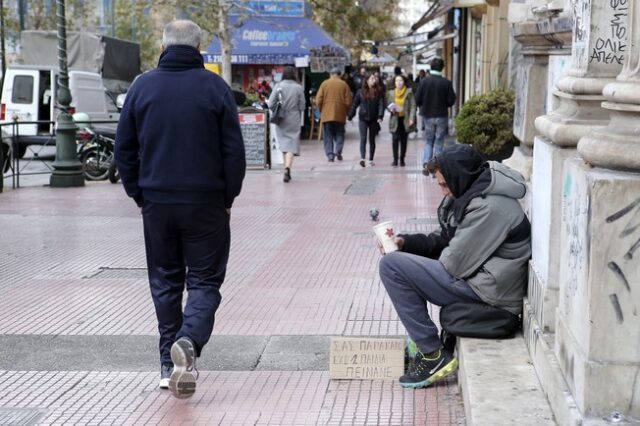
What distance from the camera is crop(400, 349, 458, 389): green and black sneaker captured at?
209 inches

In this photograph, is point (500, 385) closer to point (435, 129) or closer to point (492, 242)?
point (492, 242)

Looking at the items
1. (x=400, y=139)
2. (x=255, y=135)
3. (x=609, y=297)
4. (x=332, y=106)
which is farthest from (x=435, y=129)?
(x=609, y=297)

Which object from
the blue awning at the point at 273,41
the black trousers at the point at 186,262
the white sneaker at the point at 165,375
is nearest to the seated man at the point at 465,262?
the black trousers at the point at 186,262

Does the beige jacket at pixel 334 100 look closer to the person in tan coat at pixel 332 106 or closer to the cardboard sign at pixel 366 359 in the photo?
the person in tan coat at pixel 332 106

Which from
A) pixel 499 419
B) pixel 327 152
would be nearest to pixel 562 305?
pixel 499 419

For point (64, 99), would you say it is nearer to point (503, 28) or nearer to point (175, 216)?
point (503, 28)

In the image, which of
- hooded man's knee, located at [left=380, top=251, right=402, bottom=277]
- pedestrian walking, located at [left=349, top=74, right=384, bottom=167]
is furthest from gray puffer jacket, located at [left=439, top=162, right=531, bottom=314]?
pedestrian walking, located at [left=349, top=74, right=384, bottom=167]

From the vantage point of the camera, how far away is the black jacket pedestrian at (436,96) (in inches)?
699

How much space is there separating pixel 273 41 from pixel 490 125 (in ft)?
57.3

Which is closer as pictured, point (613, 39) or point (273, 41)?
point (613, 39)

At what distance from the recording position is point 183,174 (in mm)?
5109

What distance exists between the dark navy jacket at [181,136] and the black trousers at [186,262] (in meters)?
0.08

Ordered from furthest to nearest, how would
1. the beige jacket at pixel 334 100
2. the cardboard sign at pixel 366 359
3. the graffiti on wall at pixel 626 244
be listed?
the beige jacket at pixel 334 100, the cardboard sign at pixel 366 359, the graffiti on wall at pixel 626 244

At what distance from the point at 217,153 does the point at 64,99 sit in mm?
11508
